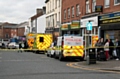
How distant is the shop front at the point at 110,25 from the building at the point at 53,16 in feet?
65.9

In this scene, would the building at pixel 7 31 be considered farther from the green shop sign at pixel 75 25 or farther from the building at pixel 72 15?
the green shop sign at pixel 75 25

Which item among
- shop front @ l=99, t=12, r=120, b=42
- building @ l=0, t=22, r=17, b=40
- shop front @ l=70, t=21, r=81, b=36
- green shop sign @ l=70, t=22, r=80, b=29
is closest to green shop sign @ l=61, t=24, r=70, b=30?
shop front @ l=70, t=21, r=81, b=36

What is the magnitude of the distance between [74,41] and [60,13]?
25278 millimetres

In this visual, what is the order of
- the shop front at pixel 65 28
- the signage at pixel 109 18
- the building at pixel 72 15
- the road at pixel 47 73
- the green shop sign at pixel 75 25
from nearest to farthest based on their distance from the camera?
the road at pixel 47 73, the signage at pixel 109 18, the green shop sign at pixel 75 25, the building at pixel 72 15, the shop front at pixel 65 28

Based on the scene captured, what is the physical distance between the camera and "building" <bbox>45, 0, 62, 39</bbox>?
49.7 meters

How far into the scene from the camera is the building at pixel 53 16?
49719 millimetres

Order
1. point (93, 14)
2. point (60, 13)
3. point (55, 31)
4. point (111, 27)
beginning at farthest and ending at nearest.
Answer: point (55, 31), point (60, 13), point (93, 14), point (111, 27)

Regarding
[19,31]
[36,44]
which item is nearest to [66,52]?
[36,44]

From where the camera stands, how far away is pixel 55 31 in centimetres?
5191

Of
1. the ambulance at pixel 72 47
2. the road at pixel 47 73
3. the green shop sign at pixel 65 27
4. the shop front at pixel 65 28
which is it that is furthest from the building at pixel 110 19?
the shop front at pixel 65 28

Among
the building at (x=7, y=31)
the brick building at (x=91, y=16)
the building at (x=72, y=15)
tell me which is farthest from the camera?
the building at (x=7, y=31)

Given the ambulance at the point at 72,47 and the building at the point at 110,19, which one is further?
the building at the point at 110,19

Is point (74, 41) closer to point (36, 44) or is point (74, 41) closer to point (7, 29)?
point (36, 44)

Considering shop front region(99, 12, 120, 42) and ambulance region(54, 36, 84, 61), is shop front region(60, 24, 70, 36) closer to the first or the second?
shop front region(99, 12, 120, 42)
